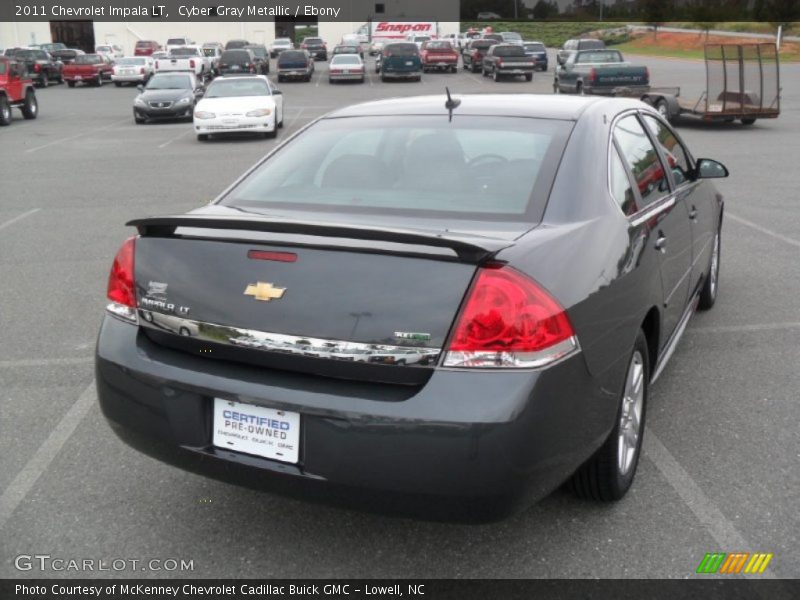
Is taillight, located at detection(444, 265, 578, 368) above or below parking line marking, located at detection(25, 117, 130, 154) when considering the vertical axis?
above

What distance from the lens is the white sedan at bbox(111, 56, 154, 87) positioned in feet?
144

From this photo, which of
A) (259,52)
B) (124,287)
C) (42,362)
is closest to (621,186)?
(124,287)

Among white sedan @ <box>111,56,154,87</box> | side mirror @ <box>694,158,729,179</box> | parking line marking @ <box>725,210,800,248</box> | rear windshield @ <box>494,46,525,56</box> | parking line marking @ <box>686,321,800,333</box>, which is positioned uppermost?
rear windshield @ <box>494,46,525,56</box>

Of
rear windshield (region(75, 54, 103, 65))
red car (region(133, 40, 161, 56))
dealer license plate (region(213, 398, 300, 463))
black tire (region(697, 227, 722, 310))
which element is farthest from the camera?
red car (region(133, 40, 161, 56))

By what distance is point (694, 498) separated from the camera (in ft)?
11.9

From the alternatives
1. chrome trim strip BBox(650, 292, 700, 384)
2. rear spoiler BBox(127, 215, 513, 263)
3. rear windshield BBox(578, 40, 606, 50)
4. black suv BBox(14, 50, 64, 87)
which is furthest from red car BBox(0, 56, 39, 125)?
rear spoiler BBox(127, 215, 513, 263)

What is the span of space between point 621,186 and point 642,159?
0.56 metres

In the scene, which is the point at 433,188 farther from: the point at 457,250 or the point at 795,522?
the point at 795,522

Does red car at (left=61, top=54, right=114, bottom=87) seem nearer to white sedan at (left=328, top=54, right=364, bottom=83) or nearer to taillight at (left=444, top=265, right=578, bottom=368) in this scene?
white sedan at (left=328, top=54, right=364, bottom=83)

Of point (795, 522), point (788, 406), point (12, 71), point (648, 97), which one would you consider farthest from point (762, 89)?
point (12, 71)

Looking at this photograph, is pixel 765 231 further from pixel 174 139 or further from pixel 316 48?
pixel 316 48

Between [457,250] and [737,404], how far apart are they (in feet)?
8.32

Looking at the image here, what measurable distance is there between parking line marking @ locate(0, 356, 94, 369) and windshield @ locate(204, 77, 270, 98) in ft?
50.7

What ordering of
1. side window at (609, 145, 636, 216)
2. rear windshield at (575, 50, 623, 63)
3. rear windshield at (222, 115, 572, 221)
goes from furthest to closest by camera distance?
rear windshield at (575, 50, 623, 63), side window at (609, 145, 636, 216), rear windshield at (222, 115, 572, 221)
